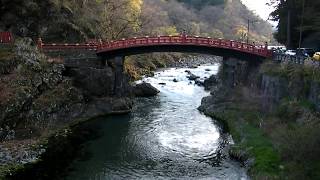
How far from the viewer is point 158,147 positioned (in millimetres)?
47438

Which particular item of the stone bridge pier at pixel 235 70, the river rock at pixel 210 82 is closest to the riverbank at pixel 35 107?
the stone bridge pier at pixel 235 70

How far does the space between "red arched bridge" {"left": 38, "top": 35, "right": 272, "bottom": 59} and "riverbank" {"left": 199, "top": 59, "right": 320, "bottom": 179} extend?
377 cm

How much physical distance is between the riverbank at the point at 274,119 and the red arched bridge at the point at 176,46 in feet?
12.4

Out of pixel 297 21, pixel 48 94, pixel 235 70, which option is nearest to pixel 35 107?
pixel 48 94

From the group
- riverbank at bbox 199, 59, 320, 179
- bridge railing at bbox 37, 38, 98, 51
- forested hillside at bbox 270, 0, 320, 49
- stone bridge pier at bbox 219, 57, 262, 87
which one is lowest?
riverbank at bbox 199, 59, 320, 179

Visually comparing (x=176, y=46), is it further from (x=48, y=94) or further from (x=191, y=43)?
(x=48, y=94)

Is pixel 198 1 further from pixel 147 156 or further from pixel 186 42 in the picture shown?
pixel 147 156

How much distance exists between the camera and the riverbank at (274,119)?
107 feet

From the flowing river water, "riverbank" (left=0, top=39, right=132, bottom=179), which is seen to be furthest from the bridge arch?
the flowing river water

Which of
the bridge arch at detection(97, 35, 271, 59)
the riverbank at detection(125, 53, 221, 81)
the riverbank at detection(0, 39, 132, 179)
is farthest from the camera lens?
the riverbank at detection(125, 53, 221, 81)

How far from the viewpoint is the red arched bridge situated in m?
62.8

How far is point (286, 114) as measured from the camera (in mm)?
45812

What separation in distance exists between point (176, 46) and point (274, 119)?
74.5ft

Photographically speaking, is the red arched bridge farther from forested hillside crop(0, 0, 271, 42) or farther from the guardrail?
forested hillside crop(0, 0, 271, 42)
